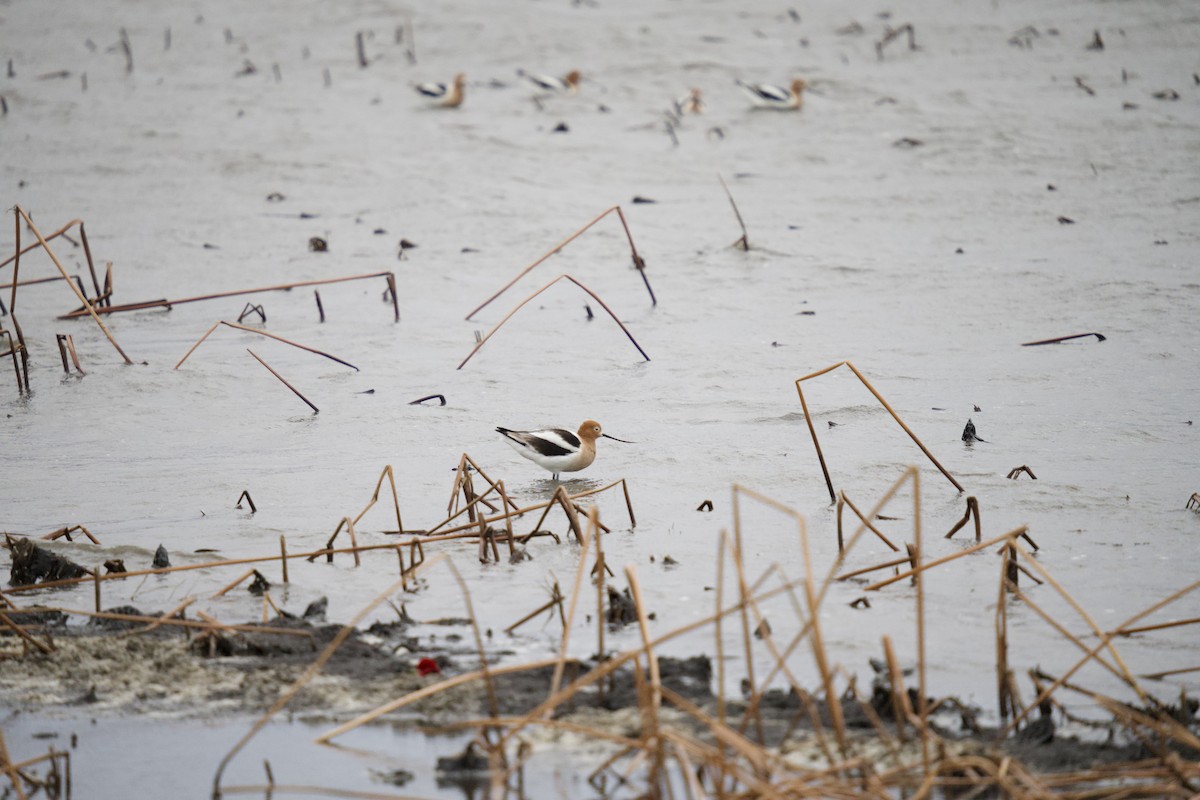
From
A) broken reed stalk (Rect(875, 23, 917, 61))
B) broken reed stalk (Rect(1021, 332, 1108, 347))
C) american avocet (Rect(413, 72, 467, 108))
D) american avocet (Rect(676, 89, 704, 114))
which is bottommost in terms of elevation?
broken reed stalk (Rect(1021, 332, 1108, 347))

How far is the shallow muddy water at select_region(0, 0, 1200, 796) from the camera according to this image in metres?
5.57

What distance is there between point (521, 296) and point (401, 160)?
4125 mm

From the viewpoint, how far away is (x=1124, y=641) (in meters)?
4.57

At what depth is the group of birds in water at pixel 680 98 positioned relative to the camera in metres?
15.3

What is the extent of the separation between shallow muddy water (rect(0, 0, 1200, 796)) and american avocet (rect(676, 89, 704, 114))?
127 millimetres

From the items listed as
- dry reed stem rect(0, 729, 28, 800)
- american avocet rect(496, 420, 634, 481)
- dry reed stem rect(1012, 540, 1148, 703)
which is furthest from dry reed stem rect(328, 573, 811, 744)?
american avocet rect(496, 420, 634, 481)

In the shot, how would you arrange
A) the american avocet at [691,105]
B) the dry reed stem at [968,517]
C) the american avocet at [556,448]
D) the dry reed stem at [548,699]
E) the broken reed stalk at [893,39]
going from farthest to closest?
the broken reed stalk at [893,39]
the american avocet at [691,105]
the american avocet at [556,448]
the dry reed stem at [968,517]
the dry reed stem at [548,699]

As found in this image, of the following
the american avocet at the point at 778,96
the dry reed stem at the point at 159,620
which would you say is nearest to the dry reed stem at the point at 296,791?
the dry reed stem at the point at 159,620

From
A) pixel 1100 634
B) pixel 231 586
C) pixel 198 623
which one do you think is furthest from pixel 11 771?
pixel 1100 634

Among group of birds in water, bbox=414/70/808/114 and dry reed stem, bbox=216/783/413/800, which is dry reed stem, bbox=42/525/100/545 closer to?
dry reed stem, bbox=216/783/413/800

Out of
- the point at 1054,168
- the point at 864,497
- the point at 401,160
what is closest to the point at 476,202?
the point at 401,160

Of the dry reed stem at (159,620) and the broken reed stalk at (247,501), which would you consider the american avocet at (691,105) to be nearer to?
the broken reed stalk at (247,501)

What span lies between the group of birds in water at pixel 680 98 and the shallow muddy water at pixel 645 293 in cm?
18

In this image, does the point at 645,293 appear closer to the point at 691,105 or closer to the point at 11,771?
the point at 691,105
